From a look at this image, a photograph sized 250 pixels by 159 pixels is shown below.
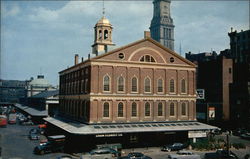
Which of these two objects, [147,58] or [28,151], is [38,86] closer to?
[28,151]

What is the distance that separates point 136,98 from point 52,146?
15.5m

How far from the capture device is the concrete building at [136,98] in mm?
45344

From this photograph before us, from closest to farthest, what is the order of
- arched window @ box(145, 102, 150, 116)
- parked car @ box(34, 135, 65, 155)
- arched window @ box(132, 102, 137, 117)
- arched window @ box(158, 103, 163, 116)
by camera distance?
parked car @ box(34, 135, 65, 155) → arched window @ box(132, 102, 137, 117) → arched window @ box(145, 102, 150, 116) → arched window @ box(158, 103, 163, 116)

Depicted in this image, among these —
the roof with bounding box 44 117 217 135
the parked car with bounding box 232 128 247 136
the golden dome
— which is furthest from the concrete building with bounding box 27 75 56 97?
the roof with bounding box 44 117 217 135

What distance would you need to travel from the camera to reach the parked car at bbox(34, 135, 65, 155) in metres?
42.0

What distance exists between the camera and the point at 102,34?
59.2 metres

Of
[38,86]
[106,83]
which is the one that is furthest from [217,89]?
[38,86]

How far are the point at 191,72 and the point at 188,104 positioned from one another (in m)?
6.00

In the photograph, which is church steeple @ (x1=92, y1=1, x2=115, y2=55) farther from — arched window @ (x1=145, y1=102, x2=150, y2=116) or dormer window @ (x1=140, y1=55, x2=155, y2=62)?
arched window @ (x1=145, y1=102, x2=150, y2=116)

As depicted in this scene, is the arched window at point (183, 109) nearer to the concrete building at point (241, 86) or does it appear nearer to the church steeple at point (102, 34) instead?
the church steeple at point (102, 34)

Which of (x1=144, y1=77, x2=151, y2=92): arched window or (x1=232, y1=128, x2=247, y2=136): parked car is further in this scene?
(x1=232, y1=128, x2=247, y2=136): parked car

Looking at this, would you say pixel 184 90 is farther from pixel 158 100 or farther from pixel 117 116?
pixel 117 116

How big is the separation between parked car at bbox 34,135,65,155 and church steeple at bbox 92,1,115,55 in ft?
69.4

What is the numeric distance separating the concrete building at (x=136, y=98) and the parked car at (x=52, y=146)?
1.96 m
